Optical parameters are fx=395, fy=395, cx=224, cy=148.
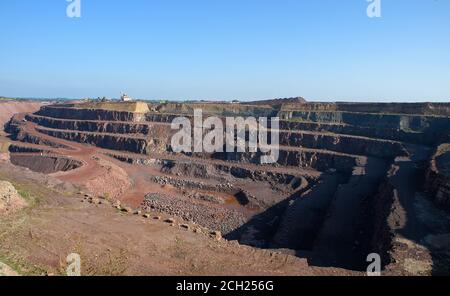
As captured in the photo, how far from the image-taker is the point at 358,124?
5912 cm

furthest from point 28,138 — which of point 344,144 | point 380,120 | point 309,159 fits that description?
point 380,120

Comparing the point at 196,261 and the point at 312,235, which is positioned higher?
Result: the point at 196,261

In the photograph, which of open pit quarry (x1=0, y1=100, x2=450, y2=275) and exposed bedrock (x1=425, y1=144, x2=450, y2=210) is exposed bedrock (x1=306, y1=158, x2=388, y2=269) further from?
exposed bedrock (x1=425, y1=144, x2=450, y2=210)

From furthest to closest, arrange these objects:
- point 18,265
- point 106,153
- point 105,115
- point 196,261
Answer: point 105,115
point 106,153
point 196,261
point 18,265

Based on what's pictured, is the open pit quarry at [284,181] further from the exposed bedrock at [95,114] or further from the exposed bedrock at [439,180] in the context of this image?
the exposed bedrock at [95,114]

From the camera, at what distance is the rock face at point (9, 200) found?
81.3 ft

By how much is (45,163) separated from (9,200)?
2768cm

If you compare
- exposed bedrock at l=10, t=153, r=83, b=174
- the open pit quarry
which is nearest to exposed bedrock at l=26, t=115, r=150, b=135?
the open pit quarry

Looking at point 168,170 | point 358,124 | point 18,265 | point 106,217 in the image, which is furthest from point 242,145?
point 18,265

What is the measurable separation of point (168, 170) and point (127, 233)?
2848cm

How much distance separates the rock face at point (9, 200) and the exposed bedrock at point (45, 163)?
2192 cm

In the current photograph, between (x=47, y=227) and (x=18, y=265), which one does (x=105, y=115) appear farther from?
(x=18, y=265)

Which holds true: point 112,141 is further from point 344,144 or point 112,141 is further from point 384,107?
point 384,107

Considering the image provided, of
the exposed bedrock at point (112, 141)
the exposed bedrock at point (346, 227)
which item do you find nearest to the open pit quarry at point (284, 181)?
the exposed bedrock at point (346, 227)
